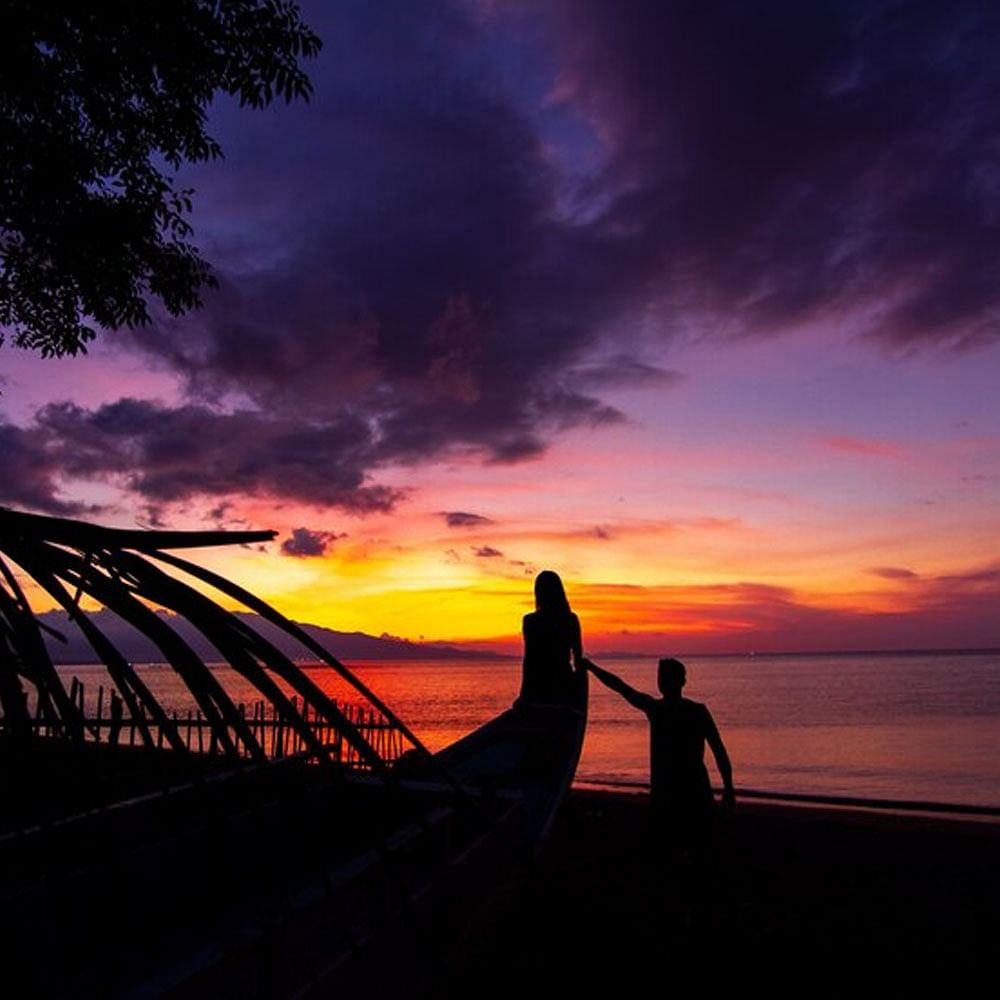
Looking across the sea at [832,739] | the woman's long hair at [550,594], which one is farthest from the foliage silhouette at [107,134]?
the sea at [832,739]

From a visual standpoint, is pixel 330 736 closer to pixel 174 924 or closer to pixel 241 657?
pixel 174 924

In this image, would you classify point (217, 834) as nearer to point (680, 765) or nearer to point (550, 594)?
point (680, 765)

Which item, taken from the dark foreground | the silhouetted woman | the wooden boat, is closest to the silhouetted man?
the dark foreground

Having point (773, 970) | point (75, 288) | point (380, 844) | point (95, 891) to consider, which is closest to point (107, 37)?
point (75, 288)

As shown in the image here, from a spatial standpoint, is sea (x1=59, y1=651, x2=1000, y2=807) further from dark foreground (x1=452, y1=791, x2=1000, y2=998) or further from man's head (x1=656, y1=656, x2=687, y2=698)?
man's head (x1=656, y1=656, x2=687, y2=698)

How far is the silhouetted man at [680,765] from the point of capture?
7.43 m

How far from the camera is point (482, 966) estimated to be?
666cm

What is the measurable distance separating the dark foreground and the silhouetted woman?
6.90 ft

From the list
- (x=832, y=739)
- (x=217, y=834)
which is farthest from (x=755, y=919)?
(x=832, y=739)

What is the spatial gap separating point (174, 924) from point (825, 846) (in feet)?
29.4

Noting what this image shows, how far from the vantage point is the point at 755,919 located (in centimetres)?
848

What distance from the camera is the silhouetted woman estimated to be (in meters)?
12.2

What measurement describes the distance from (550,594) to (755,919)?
4.99m

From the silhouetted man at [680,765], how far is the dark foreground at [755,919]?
16.8 inches
